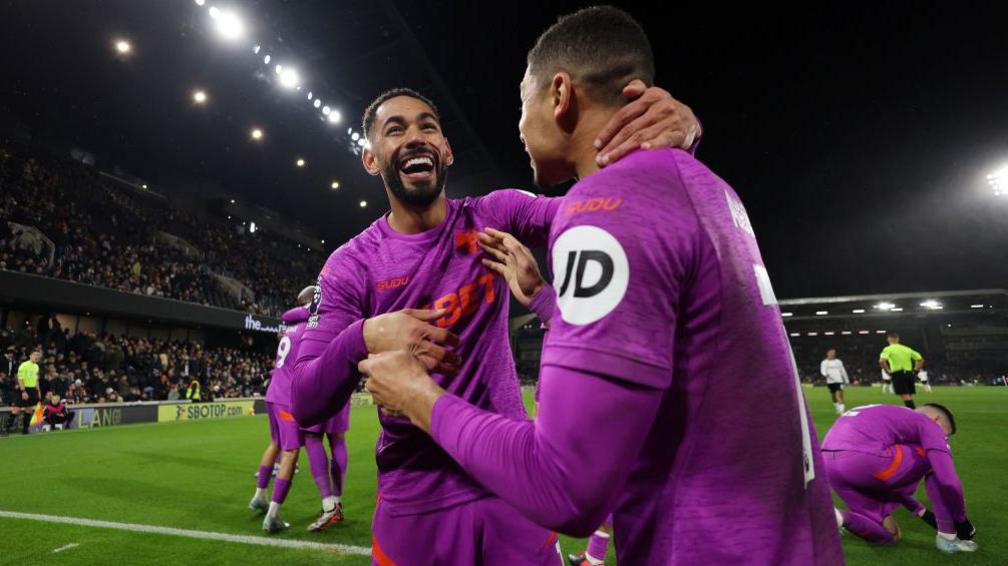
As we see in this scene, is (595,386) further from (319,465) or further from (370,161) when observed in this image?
(319,465)

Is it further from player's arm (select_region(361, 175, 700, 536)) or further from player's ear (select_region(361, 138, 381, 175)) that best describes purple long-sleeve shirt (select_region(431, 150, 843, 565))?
player's ear (select_region(361, 138, 381, 175))

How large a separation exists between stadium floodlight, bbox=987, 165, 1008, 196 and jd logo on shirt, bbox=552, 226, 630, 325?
3998cm

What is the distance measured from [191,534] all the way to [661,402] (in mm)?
5814

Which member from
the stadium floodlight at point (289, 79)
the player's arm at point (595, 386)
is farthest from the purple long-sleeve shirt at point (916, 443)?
the stadium floodlight at point (289, 79)

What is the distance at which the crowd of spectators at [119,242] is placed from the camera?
21.7 meters

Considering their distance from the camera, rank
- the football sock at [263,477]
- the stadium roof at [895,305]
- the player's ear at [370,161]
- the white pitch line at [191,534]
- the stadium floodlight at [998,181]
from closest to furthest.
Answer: the player's ear at [370,161] → the white pitch line at [191,534] → the football sock at [263,477] → the stadium floodlight at [998,181] → the stadium roof at [895,305]

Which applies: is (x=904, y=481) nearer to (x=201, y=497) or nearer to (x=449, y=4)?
(x=201, y=497)

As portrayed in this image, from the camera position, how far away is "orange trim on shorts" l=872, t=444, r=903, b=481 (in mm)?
4527

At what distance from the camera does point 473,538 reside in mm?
1807

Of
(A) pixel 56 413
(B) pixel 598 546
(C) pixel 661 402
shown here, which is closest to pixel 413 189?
(C) pixel 661 402

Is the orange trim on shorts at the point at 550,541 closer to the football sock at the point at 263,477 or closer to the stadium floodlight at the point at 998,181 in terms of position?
the football sock at the point at 263,477

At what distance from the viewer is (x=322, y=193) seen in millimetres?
37188

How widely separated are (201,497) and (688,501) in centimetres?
763

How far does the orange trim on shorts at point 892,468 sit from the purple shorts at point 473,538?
414cm
